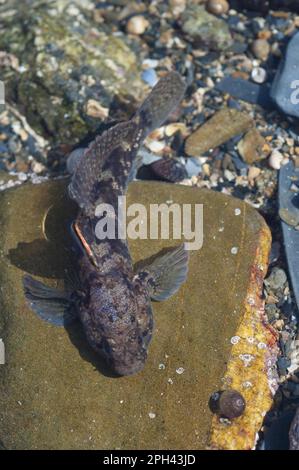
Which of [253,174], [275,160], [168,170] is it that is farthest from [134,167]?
[275,160]

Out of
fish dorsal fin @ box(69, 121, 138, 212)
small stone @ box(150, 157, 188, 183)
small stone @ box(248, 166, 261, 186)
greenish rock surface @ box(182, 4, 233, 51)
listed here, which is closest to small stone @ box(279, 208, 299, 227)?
small stone @ box(248, 166, 261, 186)

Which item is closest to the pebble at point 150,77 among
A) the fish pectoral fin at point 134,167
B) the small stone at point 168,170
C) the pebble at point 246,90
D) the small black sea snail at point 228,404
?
the pebble at point 246,90

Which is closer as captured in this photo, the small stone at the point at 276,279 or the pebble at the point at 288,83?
the small stone at the point at 276,279

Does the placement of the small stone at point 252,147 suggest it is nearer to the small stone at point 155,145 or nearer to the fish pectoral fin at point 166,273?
the small stone at point 155,145

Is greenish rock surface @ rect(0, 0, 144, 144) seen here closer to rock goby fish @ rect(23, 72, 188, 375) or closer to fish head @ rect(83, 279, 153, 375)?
rock goby fish @ rect(23, 72, 188, 375)

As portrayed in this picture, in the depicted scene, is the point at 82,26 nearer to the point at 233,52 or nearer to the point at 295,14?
the point at 233,52
